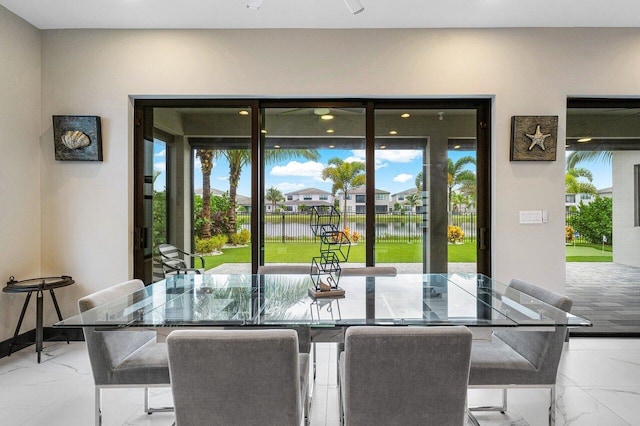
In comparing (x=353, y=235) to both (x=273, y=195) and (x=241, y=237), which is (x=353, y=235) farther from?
(x=241, y=237)

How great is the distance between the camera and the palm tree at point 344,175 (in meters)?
3.92

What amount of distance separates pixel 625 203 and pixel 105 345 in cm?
463

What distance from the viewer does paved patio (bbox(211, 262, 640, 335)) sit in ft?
12.8

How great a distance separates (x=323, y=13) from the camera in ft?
11.1

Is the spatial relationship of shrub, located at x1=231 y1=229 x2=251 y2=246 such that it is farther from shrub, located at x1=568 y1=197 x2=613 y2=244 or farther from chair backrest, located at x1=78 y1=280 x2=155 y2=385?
shrub, located at x1=568 y1=197 x2=613 y2=244

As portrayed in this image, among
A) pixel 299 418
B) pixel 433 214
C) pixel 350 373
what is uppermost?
pixel 433 214

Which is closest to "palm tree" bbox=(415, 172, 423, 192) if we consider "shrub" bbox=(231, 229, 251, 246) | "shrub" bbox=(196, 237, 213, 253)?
"shrub" bbox=(231, 229, 251, 246)

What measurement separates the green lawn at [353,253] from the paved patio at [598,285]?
2.4 inches

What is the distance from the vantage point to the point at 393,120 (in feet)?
12.8

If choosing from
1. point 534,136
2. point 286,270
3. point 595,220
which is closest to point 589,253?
point 595,220

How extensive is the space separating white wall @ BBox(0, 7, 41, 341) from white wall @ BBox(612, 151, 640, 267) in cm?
563

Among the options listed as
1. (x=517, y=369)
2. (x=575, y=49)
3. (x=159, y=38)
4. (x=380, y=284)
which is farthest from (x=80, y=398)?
(x=575, y=49)

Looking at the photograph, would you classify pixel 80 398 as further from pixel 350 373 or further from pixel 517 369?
Answer: pixel 517 369

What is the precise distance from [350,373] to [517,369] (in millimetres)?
962
